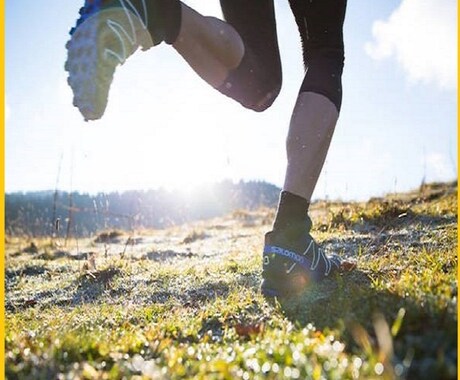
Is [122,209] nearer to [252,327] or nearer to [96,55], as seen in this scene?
[96,55]

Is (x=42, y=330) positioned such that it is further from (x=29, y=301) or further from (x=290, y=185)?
(x=29, y=301)

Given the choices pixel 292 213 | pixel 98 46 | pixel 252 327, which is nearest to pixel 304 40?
pixel 292 213

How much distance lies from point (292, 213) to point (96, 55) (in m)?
1.31

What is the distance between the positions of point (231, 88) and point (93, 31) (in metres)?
0.93

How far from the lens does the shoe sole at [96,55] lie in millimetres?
2436

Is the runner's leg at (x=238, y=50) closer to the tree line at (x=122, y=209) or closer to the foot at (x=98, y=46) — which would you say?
the foot at (x=98, y=46)

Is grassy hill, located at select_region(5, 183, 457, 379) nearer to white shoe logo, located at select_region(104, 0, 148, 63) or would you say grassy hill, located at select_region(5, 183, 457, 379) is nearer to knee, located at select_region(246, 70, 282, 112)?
knee, located at select_region(246, 70, 282, 112)

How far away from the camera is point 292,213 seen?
2879mm

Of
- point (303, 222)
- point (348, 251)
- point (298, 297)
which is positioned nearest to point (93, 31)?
point (303, 222)

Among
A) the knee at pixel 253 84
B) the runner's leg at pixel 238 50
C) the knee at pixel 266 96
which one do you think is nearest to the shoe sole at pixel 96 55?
the runner's leg at pixel 238 50

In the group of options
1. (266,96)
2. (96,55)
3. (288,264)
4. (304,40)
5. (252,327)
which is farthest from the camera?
(266,96)

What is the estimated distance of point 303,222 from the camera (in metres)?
2.90

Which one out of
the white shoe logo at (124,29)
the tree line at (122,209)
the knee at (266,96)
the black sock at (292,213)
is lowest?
the tree line at (122,209)

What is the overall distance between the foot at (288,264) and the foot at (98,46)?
1.19m
